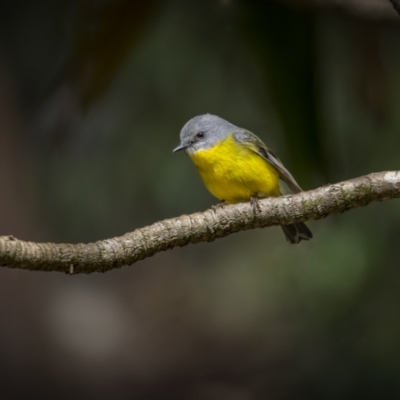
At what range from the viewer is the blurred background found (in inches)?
187

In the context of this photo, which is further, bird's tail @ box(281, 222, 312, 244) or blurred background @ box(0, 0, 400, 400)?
blurred background @ box(0, 0, 400, 400)

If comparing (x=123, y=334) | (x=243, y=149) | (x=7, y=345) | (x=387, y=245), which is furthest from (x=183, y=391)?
(x=243, y=149)

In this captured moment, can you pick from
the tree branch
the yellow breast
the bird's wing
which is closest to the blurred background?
the bird's wing

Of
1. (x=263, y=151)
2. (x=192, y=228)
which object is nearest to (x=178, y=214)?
(x=263, y=151)

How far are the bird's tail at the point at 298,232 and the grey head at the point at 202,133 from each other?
0.65 metres

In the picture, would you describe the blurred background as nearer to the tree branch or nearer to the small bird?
the small bird

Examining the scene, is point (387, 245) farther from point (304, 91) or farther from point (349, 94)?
point (304, 91)

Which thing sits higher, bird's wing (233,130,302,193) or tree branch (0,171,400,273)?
bird's wing (233,130,302,193)

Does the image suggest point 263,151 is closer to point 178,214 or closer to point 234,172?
point 234,172

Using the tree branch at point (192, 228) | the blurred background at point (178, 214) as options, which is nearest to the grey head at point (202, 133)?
the blurred background at point (178, 214)

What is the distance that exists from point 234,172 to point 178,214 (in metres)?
1.76

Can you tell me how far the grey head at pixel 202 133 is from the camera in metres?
3.95

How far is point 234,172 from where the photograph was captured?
3.77 metres

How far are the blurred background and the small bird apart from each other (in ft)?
1.06
